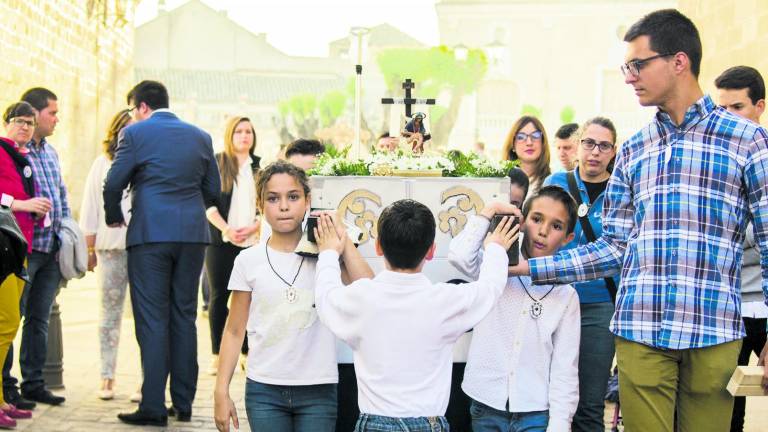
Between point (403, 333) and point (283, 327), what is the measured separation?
68 centimetres

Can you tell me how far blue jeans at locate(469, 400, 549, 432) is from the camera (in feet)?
14.4

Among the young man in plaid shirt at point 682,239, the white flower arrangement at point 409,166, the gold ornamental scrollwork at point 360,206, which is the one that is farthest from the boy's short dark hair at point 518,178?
the young man in plaid shirt at point 682,239

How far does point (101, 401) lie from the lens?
7352mm

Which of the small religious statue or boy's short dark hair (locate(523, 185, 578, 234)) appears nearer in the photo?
boy's short dark hair (locate(523, 185, 578, 234))

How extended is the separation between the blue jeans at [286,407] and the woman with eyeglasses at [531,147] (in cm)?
305

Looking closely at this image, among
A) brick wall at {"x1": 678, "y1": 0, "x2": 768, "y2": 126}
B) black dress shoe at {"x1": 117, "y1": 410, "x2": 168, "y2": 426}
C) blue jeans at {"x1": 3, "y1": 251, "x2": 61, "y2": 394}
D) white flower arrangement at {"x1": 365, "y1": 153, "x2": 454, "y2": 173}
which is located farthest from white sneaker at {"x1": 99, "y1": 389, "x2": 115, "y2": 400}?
brick wall at {"x1": 678, "y1": 0, "x2": 768, "y2": 126}

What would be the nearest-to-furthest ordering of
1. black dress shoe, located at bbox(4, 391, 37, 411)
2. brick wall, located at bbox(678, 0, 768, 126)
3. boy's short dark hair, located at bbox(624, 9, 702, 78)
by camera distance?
boy's short dark hair, located at bbox(624, 9, 702, 78), black dress shoe, located at bbox(4, 391, 37, 411), brick wall, located at bbox(678, 0, 768, 126)

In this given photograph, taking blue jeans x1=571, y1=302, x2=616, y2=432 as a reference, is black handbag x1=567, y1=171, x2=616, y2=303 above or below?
above

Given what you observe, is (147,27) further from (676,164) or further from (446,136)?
(676,164)

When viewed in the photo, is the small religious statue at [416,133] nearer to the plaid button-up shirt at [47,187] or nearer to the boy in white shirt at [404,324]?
the boy in white shirt at [404,324]

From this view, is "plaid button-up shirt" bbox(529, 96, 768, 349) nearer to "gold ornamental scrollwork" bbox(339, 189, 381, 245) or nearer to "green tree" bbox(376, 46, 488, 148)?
"gold ornamental scrollwork" bbox(339, 189, 381, 245)

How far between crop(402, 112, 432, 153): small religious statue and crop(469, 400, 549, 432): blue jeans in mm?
1442

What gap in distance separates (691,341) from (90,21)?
15.7 m

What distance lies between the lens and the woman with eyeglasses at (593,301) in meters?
5.18
